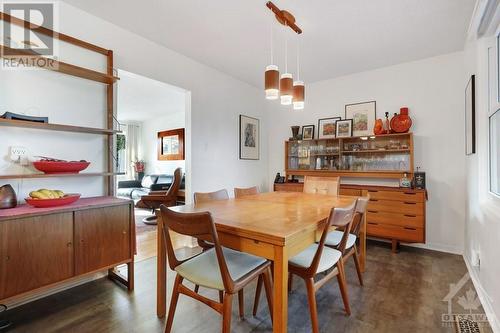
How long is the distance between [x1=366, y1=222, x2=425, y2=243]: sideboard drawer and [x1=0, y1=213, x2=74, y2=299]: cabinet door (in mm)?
3285

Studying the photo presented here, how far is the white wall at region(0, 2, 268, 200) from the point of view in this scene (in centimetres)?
220

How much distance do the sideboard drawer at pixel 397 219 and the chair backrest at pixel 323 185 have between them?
2.85 ft

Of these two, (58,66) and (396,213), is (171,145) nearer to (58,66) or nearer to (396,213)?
(58,66)

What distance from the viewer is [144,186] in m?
6.69

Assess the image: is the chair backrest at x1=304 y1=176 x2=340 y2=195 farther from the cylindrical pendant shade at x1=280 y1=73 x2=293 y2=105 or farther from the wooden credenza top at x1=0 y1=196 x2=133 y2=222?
the wooden credenza top at x1=0 y1=196 x2=133 y2=222

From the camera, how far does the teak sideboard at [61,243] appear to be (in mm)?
1582

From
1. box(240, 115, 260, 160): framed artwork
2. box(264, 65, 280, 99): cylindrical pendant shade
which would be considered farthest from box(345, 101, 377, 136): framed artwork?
box(264, 65, 280, 99): cylindrical pendant shade

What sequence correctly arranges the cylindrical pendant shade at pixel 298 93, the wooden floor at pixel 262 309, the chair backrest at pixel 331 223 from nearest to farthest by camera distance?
the chair backrest at pixel 331 223
the wooden floor at pixel 262 309
the cylindrical pendant shade at pixel 298 93

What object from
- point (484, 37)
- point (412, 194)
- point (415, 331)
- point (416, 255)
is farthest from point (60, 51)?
point (416, 255)

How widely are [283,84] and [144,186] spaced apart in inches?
226

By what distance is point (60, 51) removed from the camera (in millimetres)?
2178

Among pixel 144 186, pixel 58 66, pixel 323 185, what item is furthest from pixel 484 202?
pixel 144 186

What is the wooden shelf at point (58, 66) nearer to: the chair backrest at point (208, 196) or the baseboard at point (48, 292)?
the chair backrest at point (208, 196)

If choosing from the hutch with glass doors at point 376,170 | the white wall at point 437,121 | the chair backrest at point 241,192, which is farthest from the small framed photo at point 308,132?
the chair backrest at point 241,192
